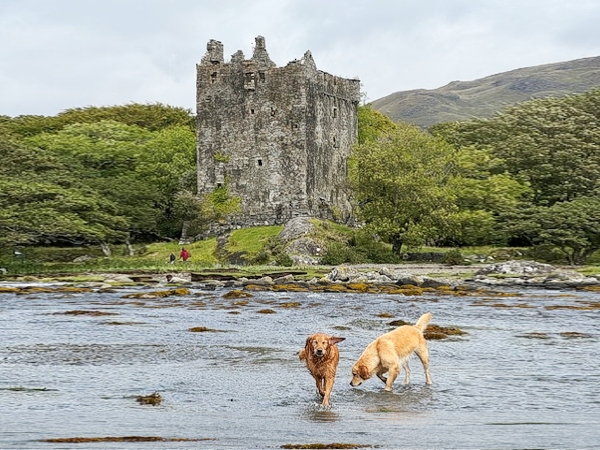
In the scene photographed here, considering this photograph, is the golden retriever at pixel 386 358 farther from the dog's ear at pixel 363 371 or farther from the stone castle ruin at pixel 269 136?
the stone castle ruin at pixel 269 136

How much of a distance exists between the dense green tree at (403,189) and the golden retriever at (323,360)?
54.1 metres

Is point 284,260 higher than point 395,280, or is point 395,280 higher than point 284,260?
point 284,260

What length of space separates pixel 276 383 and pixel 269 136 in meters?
65.2

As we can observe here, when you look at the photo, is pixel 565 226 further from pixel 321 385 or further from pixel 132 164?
pixel 321 385

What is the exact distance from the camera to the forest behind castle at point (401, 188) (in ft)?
225

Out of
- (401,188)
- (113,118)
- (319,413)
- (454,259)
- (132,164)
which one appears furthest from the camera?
(113,118)

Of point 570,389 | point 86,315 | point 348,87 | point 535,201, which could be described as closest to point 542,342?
point 570,389

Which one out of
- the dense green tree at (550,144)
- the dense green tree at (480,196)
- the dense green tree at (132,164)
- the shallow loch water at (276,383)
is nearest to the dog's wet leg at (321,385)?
the shallow loch water at (276,383)

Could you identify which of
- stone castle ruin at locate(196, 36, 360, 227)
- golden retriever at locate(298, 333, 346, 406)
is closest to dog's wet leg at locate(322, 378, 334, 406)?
golden retriever at locate(298, 333, 346, 406)

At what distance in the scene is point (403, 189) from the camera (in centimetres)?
7306

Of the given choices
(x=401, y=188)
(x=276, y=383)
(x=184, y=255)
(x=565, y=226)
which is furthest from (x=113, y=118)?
(x=276, y=383)

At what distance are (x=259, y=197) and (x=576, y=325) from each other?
53258mm

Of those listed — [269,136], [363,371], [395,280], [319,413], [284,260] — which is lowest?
[319,413]

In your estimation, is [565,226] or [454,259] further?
[454,259]
